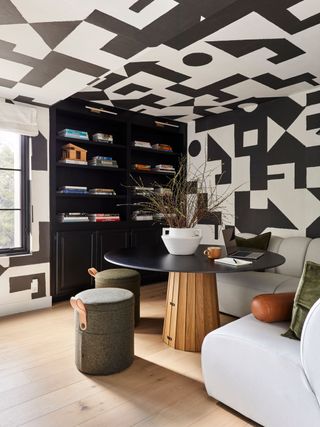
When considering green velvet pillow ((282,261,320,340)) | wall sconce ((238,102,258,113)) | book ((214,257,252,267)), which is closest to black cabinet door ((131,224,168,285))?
wall sconce ((238,102,258,113))

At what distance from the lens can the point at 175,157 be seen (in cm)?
493

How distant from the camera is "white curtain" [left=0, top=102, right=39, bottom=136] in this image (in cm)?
322

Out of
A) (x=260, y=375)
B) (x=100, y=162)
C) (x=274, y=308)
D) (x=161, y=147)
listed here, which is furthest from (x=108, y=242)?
(x=260, y=375)

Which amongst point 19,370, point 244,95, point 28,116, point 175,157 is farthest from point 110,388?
point 175,157

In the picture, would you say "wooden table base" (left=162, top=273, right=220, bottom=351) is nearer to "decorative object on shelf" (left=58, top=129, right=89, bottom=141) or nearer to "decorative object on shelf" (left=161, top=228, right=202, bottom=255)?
"decorative object on shelf" (left=161, top=228, right=202, bottom=255)

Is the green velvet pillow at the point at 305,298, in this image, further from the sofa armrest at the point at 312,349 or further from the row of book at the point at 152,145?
the row of book at the point at 152,145

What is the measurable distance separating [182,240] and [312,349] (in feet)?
4.31

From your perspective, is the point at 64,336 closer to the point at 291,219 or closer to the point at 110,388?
the point at 110,388

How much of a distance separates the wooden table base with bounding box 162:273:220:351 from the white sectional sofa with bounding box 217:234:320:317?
0.60 m

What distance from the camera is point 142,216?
4.38m

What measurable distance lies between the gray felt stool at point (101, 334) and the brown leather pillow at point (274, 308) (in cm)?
86

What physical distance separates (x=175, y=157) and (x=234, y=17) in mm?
2876

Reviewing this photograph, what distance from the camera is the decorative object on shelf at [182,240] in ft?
8.20

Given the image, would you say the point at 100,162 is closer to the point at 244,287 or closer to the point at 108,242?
the point at 108,242
